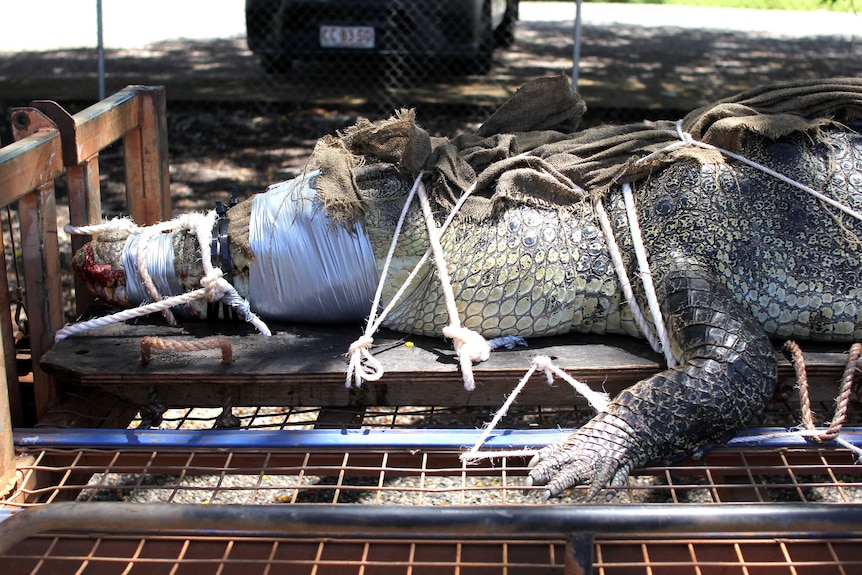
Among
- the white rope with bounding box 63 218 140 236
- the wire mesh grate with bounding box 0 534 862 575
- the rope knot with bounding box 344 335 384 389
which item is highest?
A: the white rope with bounding box 63 218 140 236

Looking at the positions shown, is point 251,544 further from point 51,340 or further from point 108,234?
point 108,234

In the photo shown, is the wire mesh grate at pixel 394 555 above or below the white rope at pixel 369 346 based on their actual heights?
below

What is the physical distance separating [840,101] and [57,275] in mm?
2580

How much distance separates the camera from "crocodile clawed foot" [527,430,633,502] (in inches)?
82.1

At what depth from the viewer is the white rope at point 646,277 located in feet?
8.05

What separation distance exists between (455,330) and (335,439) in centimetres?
49

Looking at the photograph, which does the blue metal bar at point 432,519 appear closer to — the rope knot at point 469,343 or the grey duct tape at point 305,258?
the rope knot at point 469,343

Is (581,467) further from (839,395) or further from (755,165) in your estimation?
(755,165)

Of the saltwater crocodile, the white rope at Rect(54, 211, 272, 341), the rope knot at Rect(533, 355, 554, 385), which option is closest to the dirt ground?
the white rope at Rect(54, 211, 272, 341)

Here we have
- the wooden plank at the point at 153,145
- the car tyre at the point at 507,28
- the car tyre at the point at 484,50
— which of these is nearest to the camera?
the wooden plank at the point at 153,145

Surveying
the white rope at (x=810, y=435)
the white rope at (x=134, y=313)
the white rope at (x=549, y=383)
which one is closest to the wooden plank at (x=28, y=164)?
the white rope at (x=134, y=313)

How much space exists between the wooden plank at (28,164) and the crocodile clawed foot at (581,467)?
62.0 inches

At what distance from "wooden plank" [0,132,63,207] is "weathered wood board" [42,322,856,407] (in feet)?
1.68

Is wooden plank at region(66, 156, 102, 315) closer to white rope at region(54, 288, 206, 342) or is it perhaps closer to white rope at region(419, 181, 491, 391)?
white rope at region(54, 288, 206, 342)
